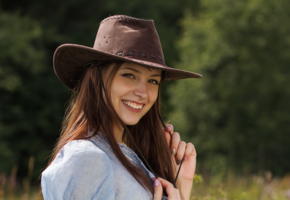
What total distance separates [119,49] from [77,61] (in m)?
0.18

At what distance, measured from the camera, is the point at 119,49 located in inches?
102

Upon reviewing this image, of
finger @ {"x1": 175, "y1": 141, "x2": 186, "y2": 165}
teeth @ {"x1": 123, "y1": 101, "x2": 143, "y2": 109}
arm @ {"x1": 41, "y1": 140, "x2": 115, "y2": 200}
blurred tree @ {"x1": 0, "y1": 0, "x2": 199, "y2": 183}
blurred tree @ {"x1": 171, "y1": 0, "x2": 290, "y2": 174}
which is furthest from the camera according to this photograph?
blurred tree @ {"x1": 171, "y1": 0, "x2": 290, "y2": 174}

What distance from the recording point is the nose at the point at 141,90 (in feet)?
8.67

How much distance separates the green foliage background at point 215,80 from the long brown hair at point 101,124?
2144 cm

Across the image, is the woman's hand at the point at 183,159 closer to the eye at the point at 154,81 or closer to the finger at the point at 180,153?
the finger at the point at 180,153

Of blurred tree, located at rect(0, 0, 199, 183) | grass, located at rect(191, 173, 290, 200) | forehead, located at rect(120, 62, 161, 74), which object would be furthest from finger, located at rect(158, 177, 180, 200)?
blurred tree, located at rect(0, 0, 199, 183)

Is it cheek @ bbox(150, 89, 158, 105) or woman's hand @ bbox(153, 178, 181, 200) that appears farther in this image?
cheek @ bbox(150, 89, 158, 105)

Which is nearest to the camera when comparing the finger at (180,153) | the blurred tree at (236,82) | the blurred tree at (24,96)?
the finger at (180,153)

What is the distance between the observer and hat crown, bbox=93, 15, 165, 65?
2.61 m

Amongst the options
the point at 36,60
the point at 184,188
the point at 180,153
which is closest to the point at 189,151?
the point at 180,153

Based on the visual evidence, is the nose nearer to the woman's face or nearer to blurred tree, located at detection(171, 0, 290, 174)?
the woman's face

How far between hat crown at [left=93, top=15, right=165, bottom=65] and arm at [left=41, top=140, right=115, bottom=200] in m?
0.40

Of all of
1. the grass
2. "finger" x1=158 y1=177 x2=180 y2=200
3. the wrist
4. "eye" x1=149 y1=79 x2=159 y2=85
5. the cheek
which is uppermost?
"eye" x1=149 y1=79 x2=159 y2=85

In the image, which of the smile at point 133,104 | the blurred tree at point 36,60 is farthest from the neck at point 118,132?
the blurred tree at point 36,60
